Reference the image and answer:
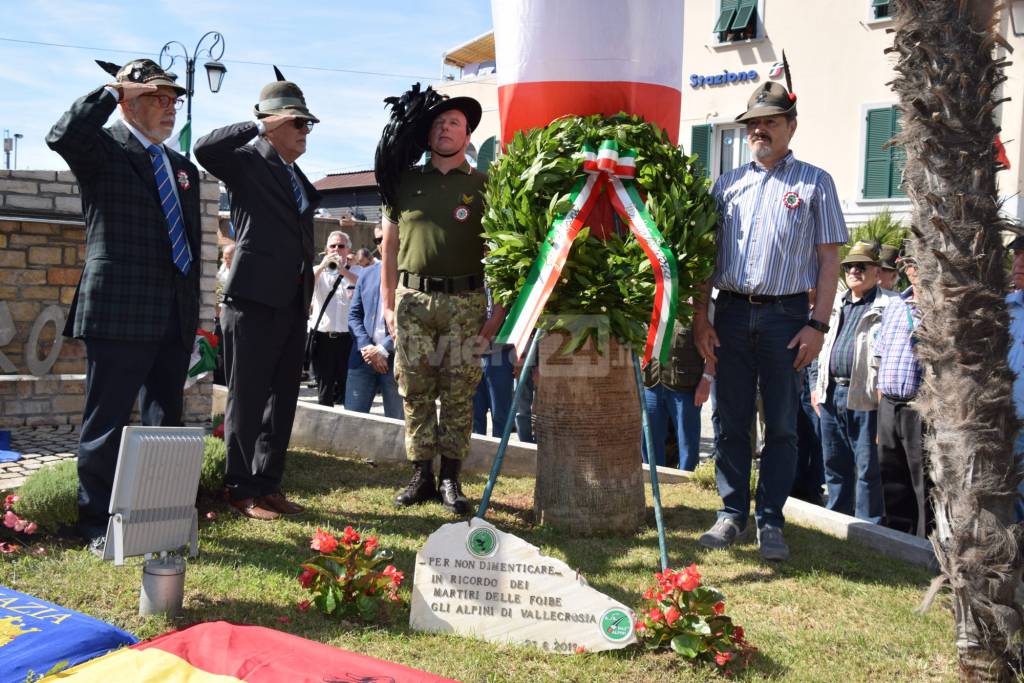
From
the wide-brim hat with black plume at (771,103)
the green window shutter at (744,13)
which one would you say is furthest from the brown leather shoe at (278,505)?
the green window shutter at (744,13)

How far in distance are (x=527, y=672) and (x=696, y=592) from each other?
2.23 feet

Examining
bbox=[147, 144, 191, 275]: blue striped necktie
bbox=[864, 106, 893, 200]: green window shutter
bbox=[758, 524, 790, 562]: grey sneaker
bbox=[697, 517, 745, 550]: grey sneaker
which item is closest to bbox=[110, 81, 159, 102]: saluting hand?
bbox=[147, 144, 191, 275]: blue striped necktie

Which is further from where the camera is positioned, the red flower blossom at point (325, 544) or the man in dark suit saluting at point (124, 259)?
the man in dark suit saluting at point (124, 259)

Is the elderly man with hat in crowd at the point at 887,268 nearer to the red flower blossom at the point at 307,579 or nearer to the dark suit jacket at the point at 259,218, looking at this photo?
the dark suit jacket at the point at 259,218

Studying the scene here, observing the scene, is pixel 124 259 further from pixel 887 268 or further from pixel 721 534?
pixel 887 268

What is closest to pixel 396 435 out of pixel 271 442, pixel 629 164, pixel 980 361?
pixel 271 442

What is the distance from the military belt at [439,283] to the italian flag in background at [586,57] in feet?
3.02

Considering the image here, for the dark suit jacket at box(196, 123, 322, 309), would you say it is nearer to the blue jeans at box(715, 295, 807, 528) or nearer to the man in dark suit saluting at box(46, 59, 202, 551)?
the man in dark suit saluting at box(46, 59, 202, 551)

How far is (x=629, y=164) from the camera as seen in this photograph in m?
4.40

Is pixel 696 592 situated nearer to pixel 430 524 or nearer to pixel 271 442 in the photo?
pixel 430 524

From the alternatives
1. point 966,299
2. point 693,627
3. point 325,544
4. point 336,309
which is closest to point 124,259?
point 325,544

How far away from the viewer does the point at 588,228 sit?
14.7 feet

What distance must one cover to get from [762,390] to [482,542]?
6.04ft

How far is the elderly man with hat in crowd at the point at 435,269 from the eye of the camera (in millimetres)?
5207
